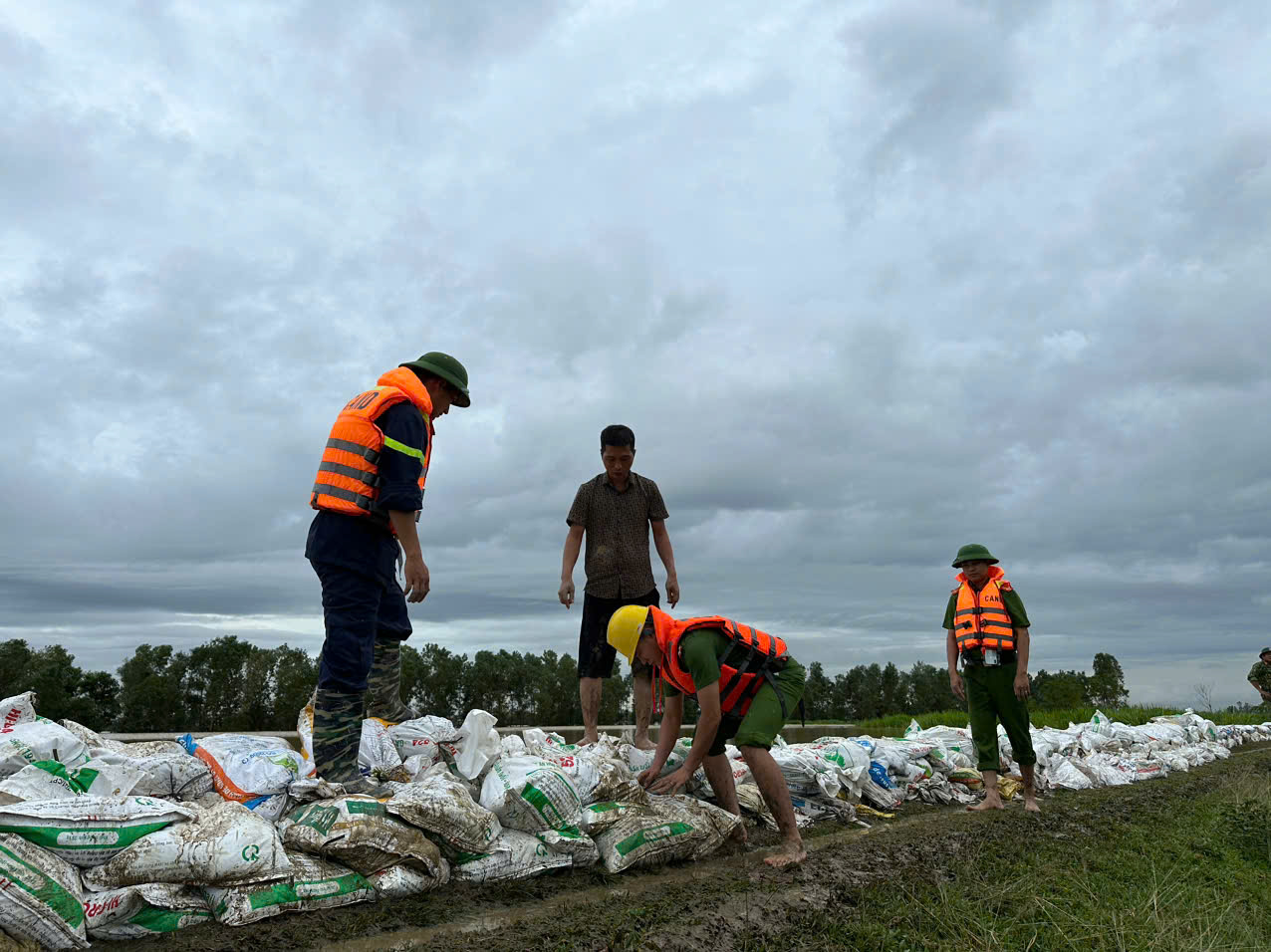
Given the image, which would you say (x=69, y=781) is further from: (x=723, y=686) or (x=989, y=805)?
(x=989, y=805)

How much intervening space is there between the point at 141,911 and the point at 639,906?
61.3 inches

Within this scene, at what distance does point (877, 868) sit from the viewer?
11.4ft

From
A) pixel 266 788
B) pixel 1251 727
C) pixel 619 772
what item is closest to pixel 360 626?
pixel 266 788

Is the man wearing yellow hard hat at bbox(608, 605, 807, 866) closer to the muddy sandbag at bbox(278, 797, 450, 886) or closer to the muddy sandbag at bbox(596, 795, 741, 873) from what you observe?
the muddy sandbag at bbox(596, 795, 741, 873)

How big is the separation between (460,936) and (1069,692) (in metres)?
28.5

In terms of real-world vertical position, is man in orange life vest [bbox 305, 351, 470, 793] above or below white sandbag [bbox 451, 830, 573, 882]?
above

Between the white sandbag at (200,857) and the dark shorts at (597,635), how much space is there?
93.4 inches

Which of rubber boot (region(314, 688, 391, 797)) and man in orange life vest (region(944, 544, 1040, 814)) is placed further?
man in orange life vest (region(944, 544, 1040, 814))

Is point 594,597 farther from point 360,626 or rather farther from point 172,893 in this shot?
point 172,893

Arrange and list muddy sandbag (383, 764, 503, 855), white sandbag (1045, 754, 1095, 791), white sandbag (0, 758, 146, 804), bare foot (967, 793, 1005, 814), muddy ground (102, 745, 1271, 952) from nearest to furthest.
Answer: muddy ground (102, 745, 1271, 952) → white sandbag (0, 758, 146, 804) → muddy sandbag (383, 764, 503, 855) → bare foot (967, 793, 1005, 814) → white sandbag (1045, 754, 1095, 791)

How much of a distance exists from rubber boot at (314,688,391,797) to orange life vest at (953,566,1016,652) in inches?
156

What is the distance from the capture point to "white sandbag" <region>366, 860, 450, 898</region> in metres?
2.93

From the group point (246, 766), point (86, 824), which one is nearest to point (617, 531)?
point (246, 766)

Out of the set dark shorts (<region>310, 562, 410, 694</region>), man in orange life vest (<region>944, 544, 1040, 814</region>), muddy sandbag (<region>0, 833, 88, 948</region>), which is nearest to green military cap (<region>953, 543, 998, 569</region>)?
man in orange life vest (<region>944, 544, 1040, 814</region>)
